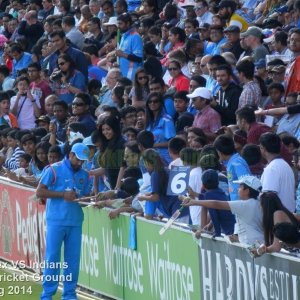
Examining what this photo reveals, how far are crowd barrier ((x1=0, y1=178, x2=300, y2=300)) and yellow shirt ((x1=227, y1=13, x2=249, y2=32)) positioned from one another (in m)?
4.36

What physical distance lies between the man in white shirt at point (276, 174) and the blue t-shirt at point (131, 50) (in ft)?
25.3

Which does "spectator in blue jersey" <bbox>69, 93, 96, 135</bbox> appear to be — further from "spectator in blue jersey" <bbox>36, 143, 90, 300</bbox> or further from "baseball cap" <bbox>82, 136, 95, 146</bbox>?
"spectator in blue jersey" <bbox>36, 143, 90, 300</bbox>

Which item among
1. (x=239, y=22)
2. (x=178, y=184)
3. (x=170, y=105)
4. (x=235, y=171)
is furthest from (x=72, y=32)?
(x=235, y=171)

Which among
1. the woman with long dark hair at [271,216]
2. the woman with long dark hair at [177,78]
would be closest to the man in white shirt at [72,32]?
the woman with long dark hair at [177,78]

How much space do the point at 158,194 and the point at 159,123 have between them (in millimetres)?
2495

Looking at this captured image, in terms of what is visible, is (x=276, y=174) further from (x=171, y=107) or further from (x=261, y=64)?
(x=261, y=64)

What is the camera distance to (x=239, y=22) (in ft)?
62.3

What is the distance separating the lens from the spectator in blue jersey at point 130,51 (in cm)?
1933

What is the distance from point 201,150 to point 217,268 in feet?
6.16

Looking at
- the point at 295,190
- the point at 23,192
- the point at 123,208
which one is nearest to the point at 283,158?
the point at 295,190

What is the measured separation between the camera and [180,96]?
15.8 meters

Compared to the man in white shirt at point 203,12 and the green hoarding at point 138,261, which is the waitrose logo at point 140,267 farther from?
the man in white shirt at point 203,12

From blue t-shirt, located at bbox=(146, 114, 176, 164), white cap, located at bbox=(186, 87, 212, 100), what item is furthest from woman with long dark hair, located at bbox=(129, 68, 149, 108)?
white cap, located at bbox=(186, 87, 212, 100)

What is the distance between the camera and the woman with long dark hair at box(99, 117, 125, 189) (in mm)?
15320
